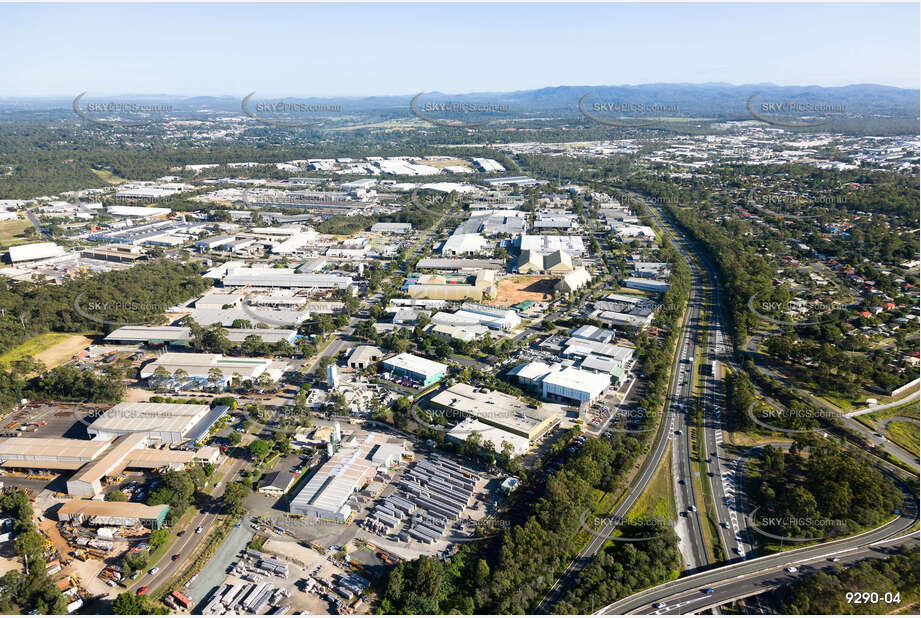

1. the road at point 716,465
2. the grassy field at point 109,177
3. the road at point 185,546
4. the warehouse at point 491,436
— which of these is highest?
the grassy field at point 109,177

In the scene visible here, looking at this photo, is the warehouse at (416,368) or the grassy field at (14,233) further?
the grassy field at (14,233)

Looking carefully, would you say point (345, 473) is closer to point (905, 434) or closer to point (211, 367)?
point (211, 367)

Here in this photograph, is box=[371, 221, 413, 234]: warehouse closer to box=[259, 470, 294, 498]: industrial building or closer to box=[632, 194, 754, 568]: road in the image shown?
box=[632, 194, 754, 568]: road

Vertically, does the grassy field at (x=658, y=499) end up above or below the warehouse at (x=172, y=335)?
below

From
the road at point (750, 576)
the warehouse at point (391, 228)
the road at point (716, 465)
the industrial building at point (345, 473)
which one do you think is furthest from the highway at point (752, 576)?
the warehouse at point (391, 228)

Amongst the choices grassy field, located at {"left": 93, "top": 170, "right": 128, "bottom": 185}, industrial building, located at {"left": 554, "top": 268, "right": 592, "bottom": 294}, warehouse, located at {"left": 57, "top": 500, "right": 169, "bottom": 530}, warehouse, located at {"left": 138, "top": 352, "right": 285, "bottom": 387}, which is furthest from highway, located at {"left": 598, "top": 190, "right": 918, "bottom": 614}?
grassy field, located at {"left": 93, "top": 170, "right": 128, "bottom": 185}

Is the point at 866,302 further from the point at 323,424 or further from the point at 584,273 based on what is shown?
the point at 323,424

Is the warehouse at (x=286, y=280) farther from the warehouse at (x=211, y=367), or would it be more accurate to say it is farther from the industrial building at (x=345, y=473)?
the industrial building at (x=345, y=473)

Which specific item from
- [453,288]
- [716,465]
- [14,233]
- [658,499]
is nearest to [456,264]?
[453,288]
